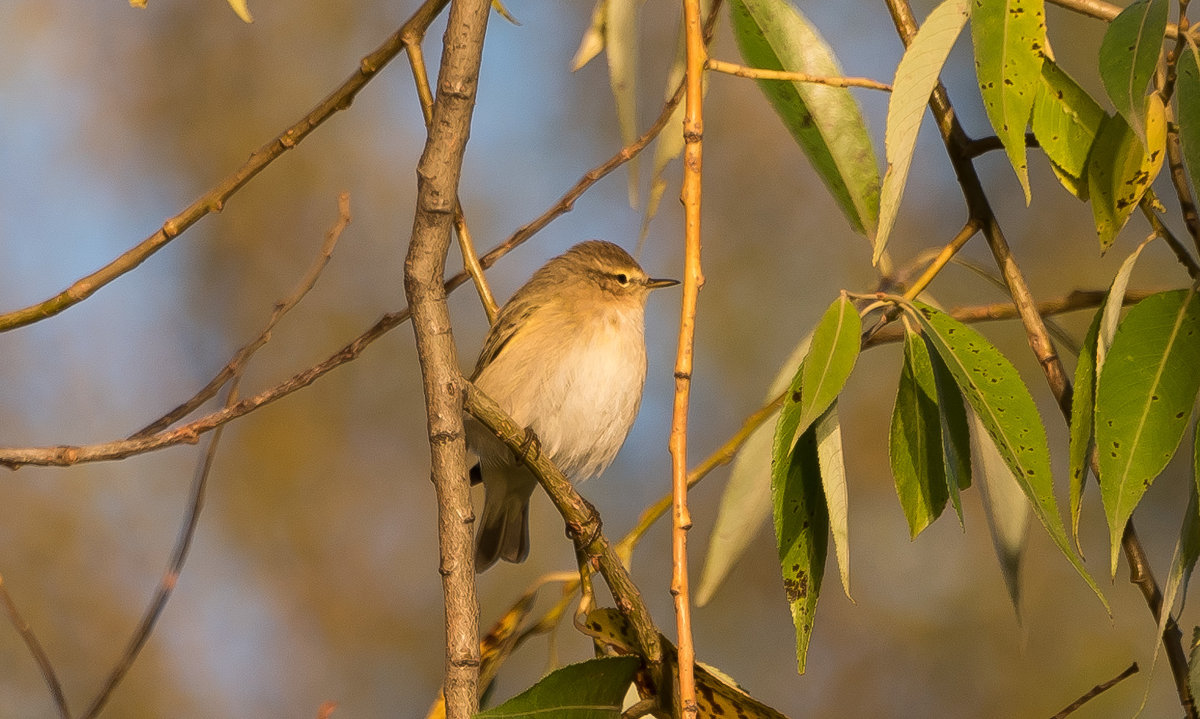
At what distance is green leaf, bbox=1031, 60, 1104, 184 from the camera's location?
1.47 metres

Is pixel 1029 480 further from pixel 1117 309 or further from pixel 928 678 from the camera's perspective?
pixel 928 678

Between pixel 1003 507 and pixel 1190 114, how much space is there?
0.64m

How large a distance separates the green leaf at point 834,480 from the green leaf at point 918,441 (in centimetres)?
12

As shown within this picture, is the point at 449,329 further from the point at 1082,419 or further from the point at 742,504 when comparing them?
the point at 1082,419

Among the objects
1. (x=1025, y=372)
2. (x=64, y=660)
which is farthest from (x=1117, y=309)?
(x=64, y=660)

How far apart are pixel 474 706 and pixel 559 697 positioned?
0.67 ft

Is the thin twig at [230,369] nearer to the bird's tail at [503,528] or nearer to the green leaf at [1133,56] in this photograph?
the green leaf at [1133,56]

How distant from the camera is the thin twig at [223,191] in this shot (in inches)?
62.1

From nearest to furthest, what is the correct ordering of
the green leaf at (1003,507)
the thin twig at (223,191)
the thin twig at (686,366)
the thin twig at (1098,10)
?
1. the thin twig at (686,366)
2. the thin twig at (1098,10)
3. the thin twig at (223,191)
4. the green leaf at (1003,507)

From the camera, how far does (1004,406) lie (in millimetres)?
1335

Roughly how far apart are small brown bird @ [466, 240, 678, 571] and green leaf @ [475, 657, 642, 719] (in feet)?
4.67

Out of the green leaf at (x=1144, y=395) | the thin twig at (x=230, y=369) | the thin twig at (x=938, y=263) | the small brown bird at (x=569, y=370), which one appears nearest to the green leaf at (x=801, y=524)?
the thin twig at (x=938, y=263)

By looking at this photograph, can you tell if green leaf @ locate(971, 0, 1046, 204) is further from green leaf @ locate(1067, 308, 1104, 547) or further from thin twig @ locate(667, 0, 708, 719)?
thin twig @ locate(667, 0, 708, 719)

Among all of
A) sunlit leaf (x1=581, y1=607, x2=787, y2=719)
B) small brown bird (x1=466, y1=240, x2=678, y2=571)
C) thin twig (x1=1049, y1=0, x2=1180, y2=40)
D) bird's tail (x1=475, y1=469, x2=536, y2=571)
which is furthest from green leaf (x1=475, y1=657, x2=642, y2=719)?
bird's tail (x1=475, y1=469, x2=536, y2=571)
